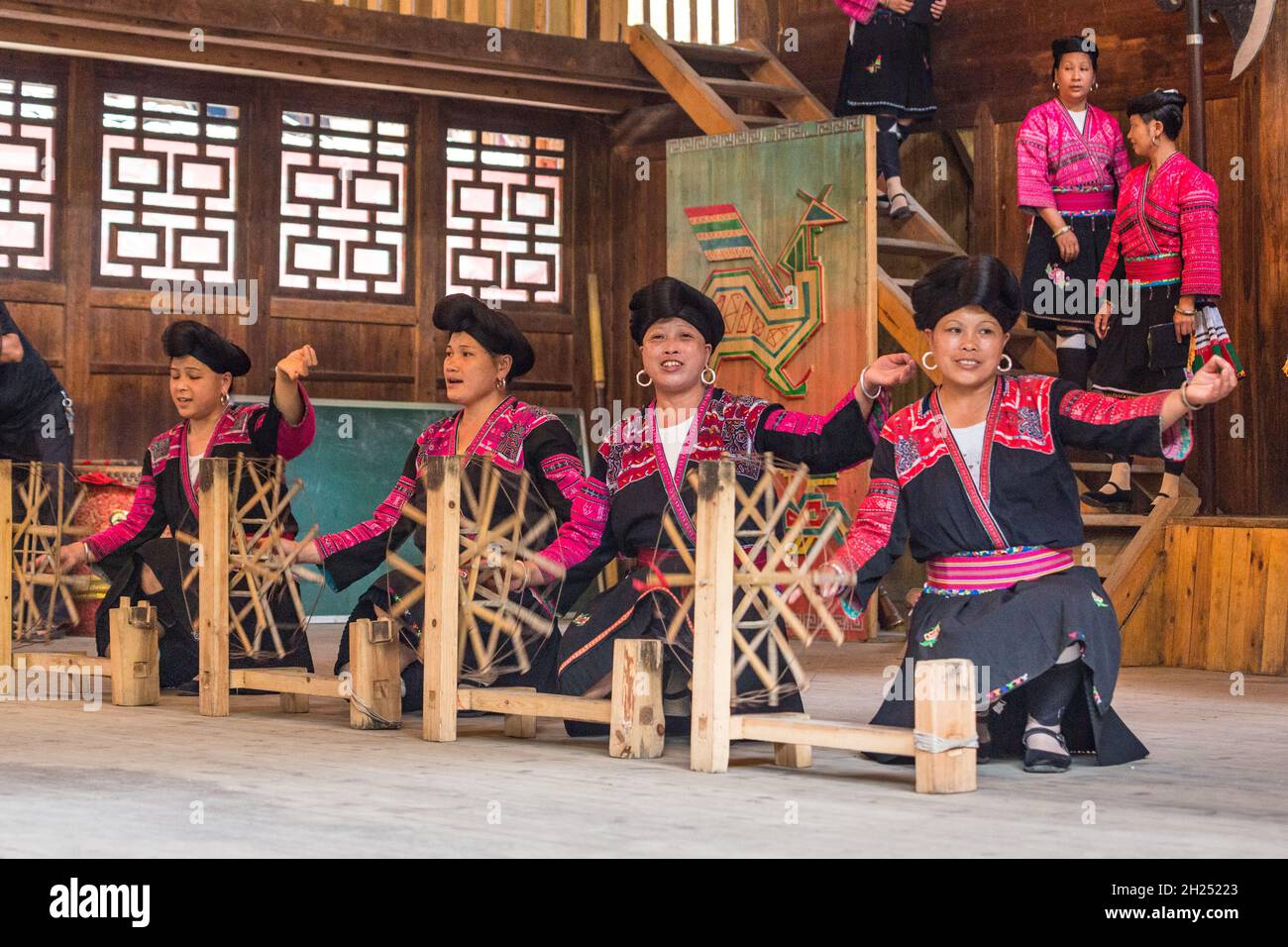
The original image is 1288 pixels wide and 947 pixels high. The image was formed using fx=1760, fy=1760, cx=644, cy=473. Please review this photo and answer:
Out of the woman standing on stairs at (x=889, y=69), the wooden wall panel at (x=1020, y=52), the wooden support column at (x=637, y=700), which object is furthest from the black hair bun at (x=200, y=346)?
the wooden wall panel at (x=1020, y=52)

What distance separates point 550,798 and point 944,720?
27.8 inches

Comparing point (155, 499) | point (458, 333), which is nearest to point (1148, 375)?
point (458, 333)

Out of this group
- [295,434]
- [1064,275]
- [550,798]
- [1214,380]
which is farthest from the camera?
[1064,275]

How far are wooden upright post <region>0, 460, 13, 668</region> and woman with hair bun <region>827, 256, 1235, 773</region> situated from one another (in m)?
2.50

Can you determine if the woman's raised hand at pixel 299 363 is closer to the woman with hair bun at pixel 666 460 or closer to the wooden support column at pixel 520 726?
the woman with hair bun at pixel 666 460

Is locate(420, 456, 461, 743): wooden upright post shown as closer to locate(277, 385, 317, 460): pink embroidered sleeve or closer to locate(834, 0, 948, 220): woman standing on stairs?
locate(277, 385, 317, 460): pink embroidered sleeve

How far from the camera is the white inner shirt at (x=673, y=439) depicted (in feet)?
13.0

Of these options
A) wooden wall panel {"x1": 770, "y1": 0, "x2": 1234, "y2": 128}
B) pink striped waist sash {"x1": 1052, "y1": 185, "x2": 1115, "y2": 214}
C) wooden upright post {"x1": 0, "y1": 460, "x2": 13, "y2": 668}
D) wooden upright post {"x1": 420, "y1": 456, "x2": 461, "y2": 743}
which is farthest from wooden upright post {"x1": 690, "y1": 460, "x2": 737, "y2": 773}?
wooden wall panel {"x1": 770, "y1": 0, "x2": 1234, "y2": 128}

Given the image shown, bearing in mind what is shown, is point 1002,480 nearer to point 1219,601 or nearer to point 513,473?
point 513,473

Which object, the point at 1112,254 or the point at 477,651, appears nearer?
the point at 477,651

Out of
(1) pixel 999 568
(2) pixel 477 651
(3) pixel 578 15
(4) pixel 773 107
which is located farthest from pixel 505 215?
(1) pixel 999 568

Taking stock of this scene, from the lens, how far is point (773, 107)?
8.24 m

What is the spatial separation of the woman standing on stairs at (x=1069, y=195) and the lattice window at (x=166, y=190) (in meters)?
3.66
